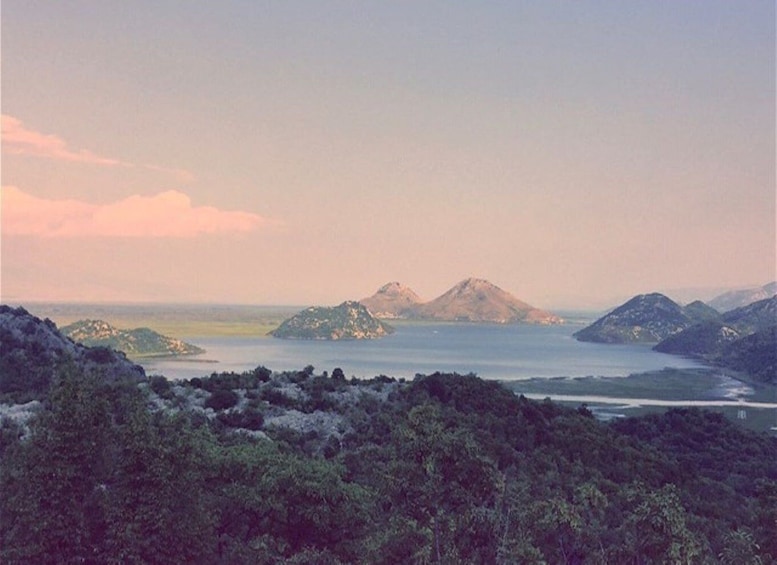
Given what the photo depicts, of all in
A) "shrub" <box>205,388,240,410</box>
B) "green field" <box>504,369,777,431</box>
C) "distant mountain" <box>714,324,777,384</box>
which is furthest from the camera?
"distant mountain" <box>714,324,777,384</box>

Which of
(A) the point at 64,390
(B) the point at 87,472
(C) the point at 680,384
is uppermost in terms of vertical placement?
(A) the point at 64,390

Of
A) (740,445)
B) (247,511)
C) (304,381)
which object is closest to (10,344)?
(304,381)

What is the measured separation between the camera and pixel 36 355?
70.1 meters

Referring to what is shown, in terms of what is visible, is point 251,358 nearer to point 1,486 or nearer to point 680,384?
point 680,384

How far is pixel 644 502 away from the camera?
66.6 feet

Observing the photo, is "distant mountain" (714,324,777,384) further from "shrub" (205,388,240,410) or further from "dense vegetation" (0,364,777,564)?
"dense vegetation" (0,364,777,564)

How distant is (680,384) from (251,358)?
112 m

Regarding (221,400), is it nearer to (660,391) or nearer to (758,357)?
(660,391)

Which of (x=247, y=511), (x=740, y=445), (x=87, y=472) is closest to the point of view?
(x=87, y=472)

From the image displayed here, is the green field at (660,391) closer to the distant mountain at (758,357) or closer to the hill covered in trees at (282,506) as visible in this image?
the distant mountain at (758,357)

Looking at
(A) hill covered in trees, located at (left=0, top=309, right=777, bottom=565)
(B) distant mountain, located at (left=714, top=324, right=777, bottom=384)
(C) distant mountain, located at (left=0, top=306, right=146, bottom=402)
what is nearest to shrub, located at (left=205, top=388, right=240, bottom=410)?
(C) distant mountain, located at (left=0, top=306, right=146, bottom=402)

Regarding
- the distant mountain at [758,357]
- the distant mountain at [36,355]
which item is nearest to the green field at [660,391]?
the distant mountain at [758,357]

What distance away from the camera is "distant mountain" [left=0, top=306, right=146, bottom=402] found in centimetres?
6400

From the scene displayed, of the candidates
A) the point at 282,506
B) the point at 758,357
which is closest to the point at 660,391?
the point at 758,357
